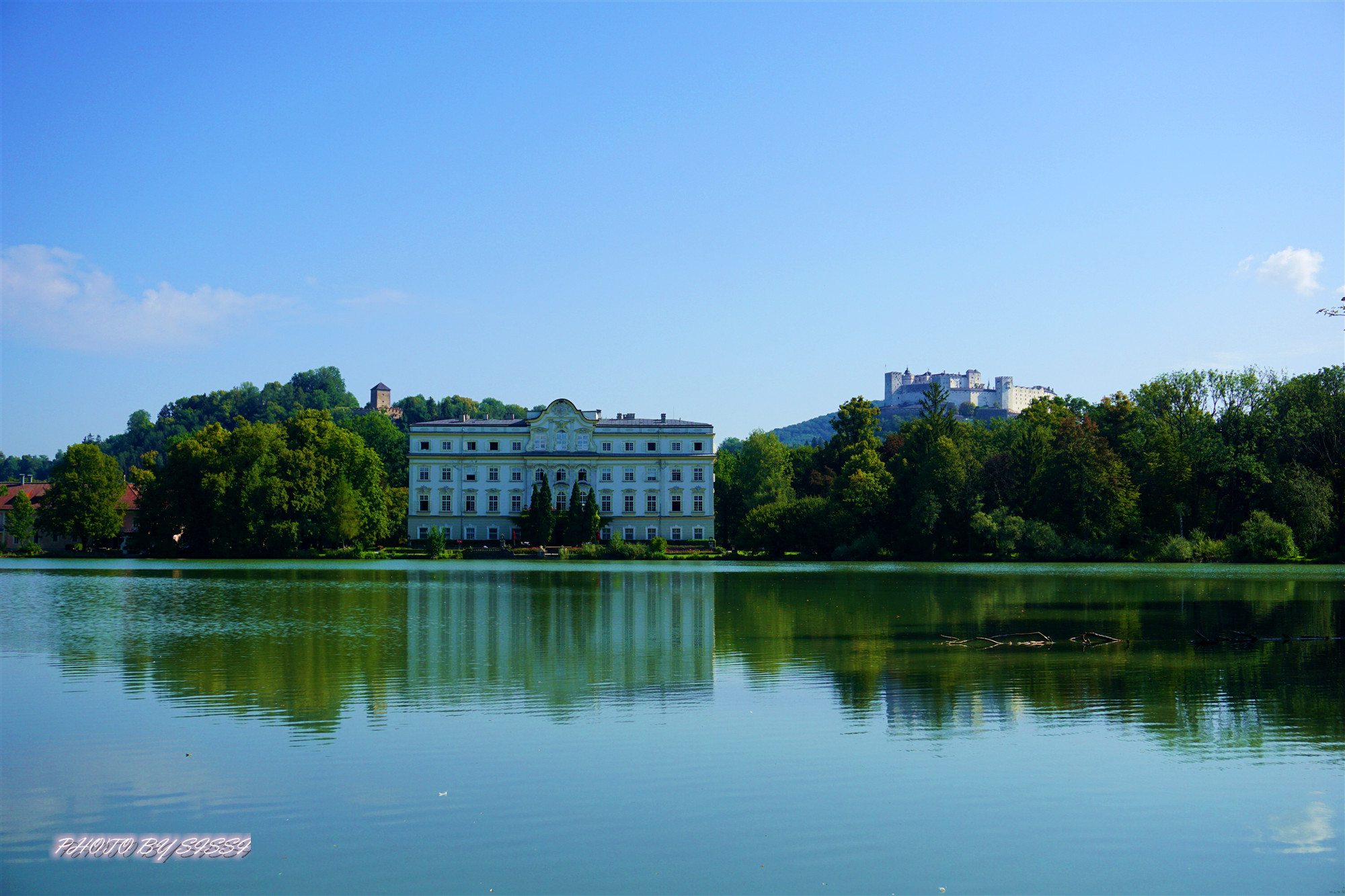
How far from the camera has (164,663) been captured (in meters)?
14.5

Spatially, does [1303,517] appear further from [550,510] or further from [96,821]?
[96,821]

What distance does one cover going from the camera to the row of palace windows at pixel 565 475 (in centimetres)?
8075

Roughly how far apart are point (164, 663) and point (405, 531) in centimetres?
6853

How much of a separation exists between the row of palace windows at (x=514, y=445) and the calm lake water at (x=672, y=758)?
203ft

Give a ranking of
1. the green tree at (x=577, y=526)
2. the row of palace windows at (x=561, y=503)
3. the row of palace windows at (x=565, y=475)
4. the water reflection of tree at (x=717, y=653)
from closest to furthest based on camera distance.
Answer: the water reflection of tree at (x=717, y=653) → the green tree at (x=577, y=526) → the row of palace windows at (x=561, y=503) → the row of palace windows at (x=565, y=475)

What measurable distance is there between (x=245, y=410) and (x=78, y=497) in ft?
259

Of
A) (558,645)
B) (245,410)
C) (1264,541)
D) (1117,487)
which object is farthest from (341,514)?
(245,410)

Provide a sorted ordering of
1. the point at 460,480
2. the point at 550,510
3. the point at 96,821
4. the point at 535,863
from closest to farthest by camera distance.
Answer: the point at 535,863
the point at 96,821
the point at 550,510
the point at 460,480

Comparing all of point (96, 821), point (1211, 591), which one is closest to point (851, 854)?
point (96, 821)

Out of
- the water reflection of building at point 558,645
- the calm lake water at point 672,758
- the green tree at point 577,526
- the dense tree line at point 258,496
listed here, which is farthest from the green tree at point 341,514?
the calm lake water at point 672,758

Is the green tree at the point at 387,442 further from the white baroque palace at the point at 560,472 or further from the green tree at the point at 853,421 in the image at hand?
the green tree at the point at 853,421

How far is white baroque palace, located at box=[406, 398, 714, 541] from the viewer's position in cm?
8038

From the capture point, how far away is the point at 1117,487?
55531 millimetres

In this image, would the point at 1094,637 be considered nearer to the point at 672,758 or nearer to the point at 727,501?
the point at 672,758
